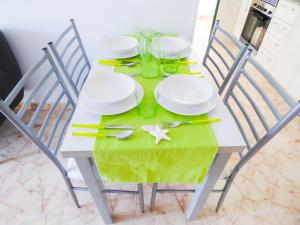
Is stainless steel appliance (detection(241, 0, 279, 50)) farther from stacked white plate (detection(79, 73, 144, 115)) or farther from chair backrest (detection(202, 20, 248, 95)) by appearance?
stacked white plate (detection(79, 73, 144, 115))

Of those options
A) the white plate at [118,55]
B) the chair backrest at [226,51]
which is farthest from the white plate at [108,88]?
the chair backrest at [226,51]

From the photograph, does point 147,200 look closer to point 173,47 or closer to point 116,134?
point 116,134

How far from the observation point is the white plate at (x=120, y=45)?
1.06m

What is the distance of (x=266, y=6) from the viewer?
2.44 metres

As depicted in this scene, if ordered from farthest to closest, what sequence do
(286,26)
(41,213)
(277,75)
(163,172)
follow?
(277,75), (286,26), (41,213), (163,172)

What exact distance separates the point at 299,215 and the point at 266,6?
7.73 feet

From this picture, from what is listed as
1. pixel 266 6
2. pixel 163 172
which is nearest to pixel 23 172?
pixel 163 172

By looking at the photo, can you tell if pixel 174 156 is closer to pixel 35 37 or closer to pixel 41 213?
pixel 41 213

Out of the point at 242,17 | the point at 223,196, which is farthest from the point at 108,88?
the point at 242,17

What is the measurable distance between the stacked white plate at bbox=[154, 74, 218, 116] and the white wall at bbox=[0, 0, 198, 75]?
1.99 ft

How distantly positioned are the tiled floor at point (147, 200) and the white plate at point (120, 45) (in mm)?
895

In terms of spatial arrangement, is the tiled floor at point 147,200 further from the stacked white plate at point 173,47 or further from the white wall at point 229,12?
the white wall at point 229,12

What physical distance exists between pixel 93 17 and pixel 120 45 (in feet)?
1.17

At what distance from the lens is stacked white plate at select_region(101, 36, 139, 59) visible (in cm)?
106
